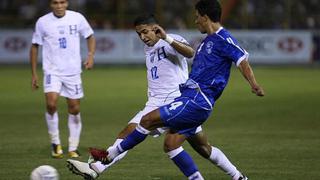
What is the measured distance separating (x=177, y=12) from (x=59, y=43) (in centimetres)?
2302

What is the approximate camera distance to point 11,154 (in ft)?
38.8

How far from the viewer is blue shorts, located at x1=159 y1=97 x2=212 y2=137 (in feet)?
27.6

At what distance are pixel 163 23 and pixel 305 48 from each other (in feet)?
20.4

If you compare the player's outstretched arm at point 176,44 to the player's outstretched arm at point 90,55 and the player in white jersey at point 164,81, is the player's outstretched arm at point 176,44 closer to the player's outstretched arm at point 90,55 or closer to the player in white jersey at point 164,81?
the player in white jersey at point 164,81

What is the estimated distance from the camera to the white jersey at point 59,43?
12031mm

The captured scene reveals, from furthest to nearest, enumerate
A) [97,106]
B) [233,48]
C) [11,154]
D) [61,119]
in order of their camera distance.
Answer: [97,106] < [61,119] < [11,154] < [233,48]

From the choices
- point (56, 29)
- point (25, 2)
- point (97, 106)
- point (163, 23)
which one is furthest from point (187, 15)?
point (56, 29)

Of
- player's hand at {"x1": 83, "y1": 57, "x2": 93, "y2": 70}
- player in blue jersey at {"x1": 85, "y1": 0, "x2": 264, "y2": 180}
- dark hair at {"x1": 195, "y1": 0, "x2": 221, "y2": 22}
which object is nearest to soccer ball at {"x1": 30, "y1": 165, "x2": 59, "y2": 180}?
player in blue jersey at {"x1": 85, "y1": 0, "x2": 264, "y2": 180}

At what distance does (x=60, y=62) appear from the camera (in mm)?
12008

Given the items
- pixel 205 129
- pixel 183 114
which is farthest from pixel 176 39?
pixel 205 129

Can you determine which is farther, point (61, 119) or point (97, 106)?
point (97, 106)

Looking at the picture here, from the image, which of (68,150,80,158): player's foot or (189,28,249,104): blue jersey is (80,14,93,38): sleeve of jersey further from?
(189,28,249,104): blue jersey

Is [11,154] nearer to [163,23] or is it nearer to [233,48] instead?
[233,48]

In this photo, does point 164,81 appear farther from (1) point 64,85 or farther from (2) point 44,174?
(1) point 64,85
